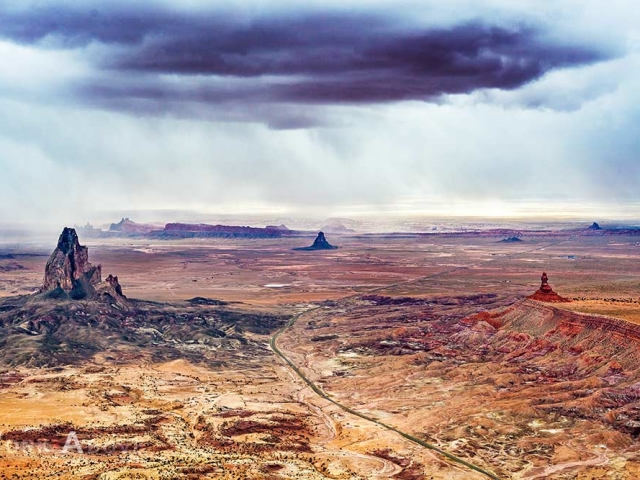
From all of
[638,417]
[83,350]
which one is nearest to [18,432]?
[83,350]

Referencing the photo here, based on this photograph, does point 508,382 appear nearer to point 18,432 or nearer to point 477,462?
point 477,462

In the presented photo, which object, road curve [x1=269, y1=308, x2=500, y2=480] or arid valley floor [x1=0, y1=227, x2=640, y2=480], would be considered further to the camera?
road curve [x1=269, y1=308, x2=500, y2=480]

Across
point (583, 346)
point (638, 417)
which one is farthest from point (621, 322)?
point (638, 417)

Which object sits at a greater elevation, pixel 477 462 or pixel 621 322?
pixel 621 322

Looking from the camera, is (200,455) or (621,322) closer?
(200,455)

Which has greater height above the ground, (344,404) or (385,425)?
(385,425)

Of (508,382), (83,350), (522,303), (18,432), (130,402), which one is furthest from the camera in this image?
(522,303)

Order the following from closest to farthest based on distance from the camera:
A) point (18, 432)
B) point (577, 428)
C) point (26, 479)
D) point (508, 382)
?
point (26, 479)
point (18, 432)
point (577, 428)
point (508, 382)

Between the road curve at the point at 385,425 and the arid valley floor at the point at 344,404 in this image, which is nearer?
the arid valley floor at the point at 344,404

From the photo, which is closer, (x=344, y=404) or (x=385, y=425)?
(x=385, y=425)
